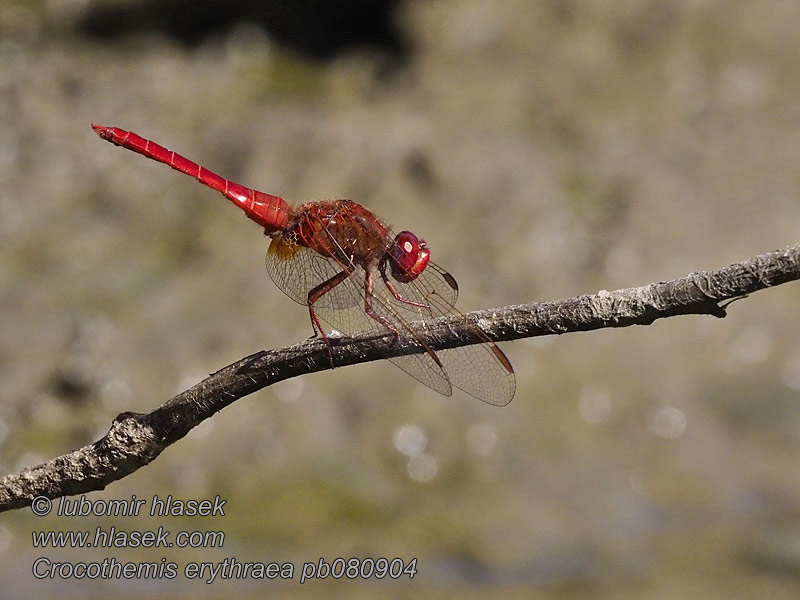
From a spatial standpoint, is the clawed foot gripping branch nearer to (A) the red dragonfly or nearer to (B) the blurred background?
(A) the red dragonfly

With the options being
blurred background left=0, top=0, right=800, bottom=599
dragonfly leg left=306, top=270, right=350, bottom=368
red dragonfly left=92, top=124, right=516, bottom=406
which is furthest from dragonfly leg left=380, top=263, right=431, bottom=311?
blurred background left=0, top=0, right=800, bottom=599

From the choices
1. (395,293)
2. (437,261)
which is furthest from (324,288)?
(437,261)

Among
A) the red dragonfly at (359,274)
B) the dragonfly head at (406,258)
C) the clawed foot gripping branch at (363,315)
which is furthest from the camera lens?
the dragonfly head at (406,258)

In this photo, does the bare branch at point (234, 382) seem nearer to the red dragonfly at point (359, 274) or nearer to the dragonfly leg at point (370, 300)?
the dragonfly leg at point (370, 300)

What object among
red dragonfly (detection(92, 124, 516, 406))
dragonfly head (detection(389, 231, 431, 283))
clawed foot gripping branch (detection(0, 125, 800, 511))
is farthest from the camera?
dragonfly head (detection(389, 231, 431, 283))

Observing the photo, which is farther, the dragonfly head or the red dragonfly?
the dragonfly head

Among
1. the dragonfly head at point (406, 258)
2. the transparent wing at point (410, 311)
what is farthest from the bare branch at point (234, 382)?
the dragonfly head at point (406, 258)

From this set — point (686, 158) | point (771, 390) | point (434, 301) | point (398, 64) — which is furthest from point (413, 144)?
point (434, 301)

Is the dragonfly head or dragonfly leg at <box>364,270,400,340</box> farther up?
the dragonfly head
